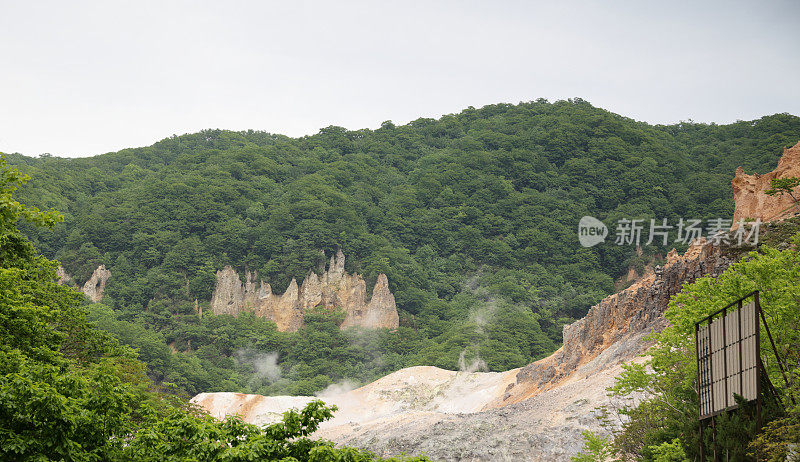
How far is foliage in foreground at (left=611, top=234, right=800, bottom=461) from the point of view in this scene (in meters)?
16.6

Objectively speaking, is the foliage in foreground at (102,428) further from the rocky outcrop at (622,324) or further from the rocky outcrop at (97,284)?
the rocky outcrop at (97,284)

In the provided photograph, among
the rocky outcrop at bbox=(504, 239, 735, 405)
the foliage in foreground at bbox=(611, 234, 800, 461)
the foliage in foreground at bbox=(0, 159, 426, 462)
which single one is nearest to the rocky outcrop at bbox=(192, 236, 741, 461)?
the rocky outcrop at bbox=(504, 239, 735, 405)

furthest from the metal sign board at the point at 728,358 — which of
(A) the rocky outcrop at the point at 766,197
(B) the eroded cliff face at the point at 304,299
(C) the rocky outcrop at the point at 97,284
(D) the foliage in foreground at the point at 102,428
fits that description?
(C) the rocky outcrop at the point at 97,284

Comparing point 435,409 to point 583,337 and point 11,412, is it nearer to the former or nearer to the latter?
point 583,337

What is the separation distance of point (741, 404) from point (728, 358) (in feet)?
3.15

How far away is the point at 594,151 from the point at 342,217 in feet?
131

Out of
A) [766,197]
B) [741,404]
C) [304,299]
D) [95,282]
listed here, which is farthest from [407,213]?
[741,404]

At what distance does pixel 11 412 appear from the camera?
12719 mm

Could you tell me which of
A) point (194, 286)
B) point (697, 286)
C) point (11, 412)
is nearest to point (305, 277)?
point (194, 286)

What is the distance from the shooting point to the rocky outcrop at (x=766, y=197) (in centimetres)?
4588

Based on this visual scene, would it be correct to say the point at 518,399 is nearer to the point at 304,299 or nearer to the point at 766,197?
the point at 766,197

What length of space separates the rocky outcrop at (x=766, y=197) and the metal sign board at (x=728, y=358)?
101 ft

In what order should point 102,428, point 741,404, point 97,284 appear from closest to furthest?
point 102,428, point 741,404, point 97,284

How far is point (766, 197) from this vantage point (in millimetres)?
47094
